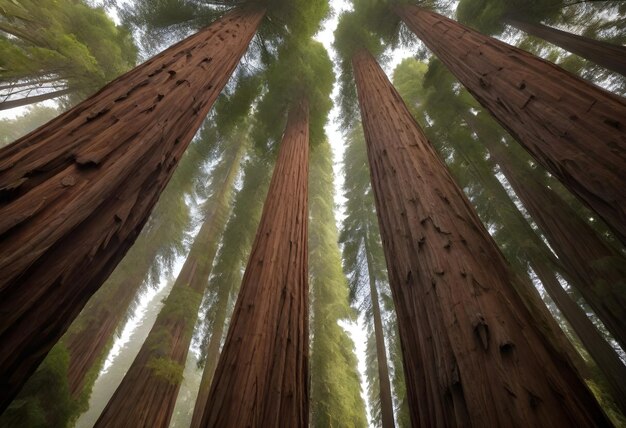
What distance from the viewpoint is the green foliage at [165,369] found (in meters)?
5.07

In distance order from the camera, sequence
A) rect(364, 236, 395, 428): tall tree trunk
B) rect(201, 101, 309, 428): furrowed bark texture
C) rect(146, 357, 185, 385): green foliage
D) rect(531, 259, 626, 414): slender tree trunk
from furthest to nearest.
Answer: rect(364, 236, 395, 428): tall tree trunk < rect(146, 357, 185, 385): green foliage < rect(531, 259, 626, 414): slender tree trunk < rect(201, 101, 309, 428): furrowed bark texture

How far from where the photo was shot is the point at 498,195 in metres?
7.00

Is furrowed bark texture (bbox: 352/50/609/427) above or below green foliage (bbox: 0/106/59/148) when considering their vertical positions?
below

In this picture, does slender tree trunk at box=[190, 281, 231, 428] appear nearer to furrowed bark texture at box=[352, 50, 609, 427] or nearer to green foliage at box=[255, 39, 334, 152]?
green foliage at box=[255, 39, 334, 152]

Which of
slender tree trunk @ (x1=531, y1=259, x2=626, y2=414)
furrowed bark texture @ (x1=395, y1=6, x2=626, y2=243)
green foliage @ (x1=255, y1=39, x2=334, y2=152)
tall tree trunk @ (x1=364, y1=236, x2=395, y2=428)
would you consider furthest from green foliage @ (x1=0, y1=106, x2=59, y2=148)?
slender tree trunk @ (x1=531, y1=259, x2=626, y2=414)

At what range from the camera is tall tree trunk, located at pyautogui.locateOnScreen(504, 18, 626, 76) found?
5.55m

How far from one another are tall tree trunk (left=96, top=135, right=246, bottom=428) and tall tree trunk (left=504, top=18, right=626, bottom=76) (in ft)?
32.8

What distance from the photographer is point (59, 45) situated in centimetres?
492

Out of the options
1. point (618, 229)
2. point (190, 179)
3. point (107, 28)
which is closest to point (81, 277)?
point (618, 229)

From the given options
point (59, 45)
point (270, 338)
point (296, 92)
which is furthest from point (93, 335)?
point (296, 92)

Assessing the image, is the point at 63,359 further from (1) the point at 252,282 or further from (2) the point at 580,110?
(2) the point at 580,110

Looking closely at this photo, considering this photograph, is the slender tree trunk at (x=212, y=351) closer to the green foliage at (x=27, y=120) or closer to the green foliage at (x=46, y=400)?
the green foliage at (x=46, y=400)

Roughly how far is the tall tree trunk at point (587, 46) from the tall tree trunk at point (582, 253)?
242 cm

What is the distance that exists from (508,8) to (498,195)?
15.8 ft
